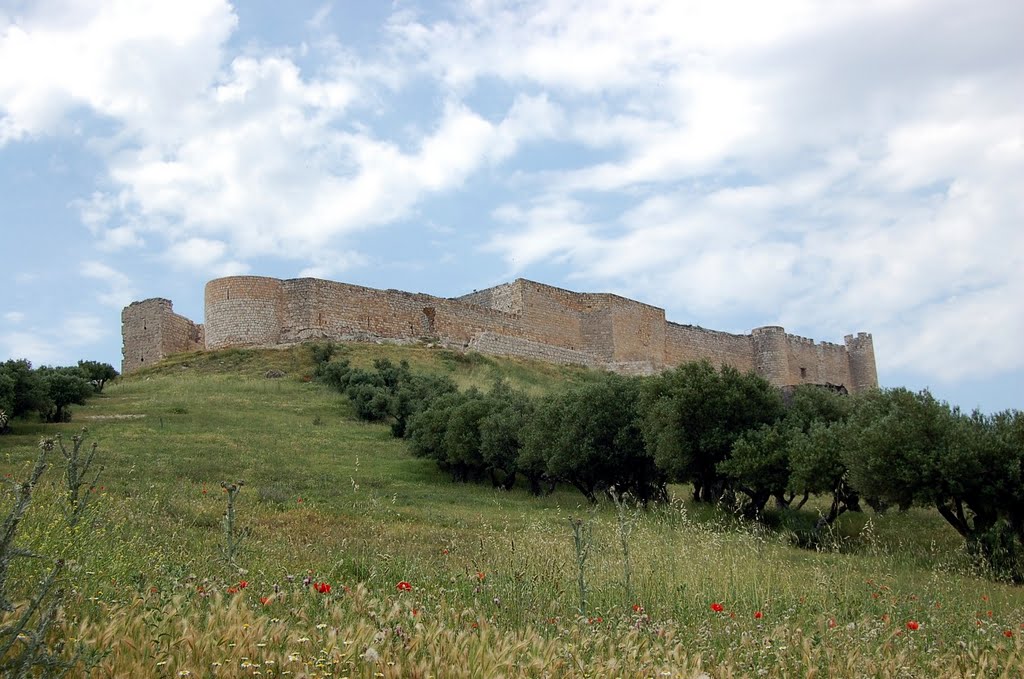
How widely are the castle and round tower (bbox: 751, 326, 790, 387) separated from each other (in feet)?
0.22

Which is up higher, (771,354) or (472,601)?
(771,354)

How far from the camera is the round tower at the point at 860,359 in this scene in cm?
6669

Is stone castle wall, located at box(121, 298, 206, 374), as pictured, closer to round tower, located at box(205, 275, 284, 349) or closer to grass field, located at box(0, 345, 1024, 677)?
round tower, located at box(205, 275, 284, 349)

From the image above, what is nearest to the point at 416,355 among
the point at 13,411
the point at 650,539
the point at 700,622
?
the point at 13,411

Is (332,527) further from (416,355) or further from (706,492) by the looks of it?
(416,355)

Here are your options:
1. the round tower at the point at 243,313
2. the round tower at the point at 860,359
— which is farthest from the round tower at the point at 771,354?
the round tower at the point at 243,313

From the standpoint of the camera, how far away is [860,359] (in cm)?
→ 6688

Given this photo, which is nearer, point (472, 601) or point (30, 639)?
point (30, 639)

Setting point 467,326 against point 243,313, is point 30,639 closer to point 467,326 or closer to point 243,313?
point 243,313

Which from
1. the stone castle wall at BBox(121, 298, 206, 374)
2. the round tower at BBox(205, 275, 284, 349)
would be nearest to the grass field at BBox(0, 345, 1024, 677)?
the round tower at BBox(205, 275, 284, 349)

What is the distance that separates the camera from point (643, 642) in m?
4.68

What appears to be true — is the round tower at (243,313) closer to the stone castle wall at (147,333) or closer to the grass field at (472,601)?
the stone castle wall at (147,333)

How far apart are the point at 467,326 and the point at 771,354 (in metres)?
26.0

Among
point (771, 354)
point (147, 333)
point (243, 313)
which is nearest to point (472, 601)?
point (243, 313)
